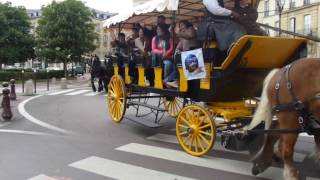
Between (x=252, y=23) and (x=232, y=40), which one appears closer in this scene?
(x=232, y=40)

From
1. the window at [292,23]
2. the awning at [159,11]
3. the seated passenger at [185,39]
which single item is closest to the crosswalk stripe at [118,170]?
the seated passenger at [185,39]

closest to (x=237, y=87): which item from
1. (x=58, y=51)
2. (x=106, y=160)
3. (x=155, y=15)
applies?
(x=106, y=160)

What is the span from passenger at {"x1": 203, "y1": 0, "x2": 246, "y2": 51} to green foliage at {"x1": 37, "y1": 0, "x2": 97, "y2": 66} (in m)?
35.7

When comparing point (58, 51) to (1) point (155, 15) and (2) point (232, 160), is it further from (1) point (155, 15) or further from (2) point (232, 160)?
(2) point (232, 160)

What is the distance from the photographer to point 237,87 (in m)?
7.31

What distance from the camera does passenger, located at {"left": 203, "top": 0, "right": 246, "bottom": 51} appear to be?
7.04 meters

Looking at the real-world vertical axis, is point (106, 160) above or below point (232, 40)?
below

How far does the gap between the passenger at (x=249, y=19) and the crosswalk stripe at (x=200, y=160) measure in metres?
2.45

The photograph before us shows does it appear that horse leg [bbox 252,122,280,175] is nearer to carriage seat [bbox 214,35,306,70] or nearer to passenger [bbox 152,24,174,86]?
carriage seat [bbox 214,35,306,70]

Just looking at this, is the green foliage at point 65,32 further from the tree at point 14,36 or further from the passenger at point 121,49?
the passenger at point 121,49

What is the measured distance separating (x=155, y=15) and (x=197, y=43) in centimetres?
283

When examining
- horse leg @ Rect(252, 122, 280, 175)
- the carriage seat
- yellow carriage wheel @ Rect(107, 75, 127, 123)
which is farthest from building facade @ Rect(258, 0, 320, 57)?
horse leg @ Rect(252, 122, 280, 175)

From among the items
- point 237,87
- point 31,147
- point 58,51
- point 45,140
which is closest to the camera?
point 237,87

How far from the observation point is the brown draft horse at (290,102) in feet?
17.4
